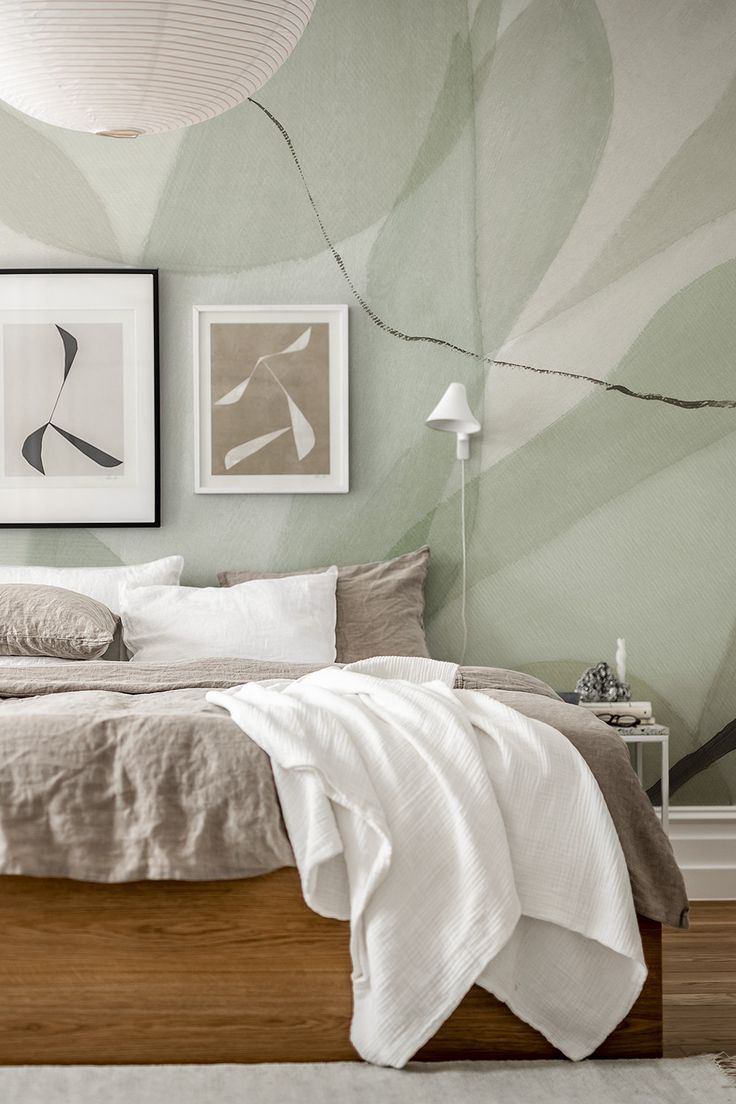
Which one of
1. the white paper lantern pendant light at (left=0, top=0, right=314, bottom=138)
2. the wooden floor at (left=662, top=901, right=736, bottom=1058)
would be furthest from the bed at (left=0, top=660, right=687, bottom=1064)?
the white paper lantern pendant light at (left=0, top=0, right=314, bottom=138)

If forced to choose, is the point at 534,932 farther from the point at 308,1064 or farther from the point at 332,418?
the point at 332,418

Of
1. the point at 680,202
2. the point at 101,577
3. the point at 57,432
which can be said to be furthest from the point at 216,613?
the point at 680,202

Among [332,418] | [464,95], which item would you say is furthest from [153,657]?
[464,95]

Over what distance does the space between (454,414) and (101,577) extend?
4.19 feet

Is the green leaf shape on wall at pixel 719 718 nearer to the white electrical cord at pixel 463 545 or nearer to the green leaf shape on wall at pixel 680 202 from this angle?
the white electrical cord at pixel 463 545

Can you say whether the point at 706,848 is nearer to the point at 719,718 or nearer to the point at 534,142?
the point at 719,718

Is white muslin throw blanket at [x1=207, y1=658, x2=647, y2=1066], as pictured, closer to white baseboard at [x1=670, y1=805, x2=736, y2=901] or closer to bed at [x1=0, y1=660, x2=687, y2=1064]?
bed at [x1=0, y1=660, x2=687, y2=1064]

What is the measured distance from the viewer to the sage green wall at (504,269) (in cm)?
377

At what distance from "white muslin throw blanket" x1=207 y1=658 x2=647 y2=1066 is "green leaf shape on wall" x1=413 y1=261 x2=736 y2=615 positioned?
1906 mm

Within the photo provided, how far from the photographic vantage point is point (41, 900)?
184 cm

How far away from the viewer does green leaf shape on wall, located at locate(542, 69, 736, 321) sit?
377cm

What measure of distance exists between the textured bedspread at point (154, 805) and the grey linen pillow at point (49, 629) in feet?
3.58

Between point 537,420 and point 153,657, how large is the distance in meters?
1.54

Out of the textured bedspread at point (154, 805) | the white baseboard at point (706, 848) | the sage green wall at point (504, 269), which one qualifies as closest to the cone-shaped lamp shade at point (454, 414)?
the sage green wall at point (504, 269)
